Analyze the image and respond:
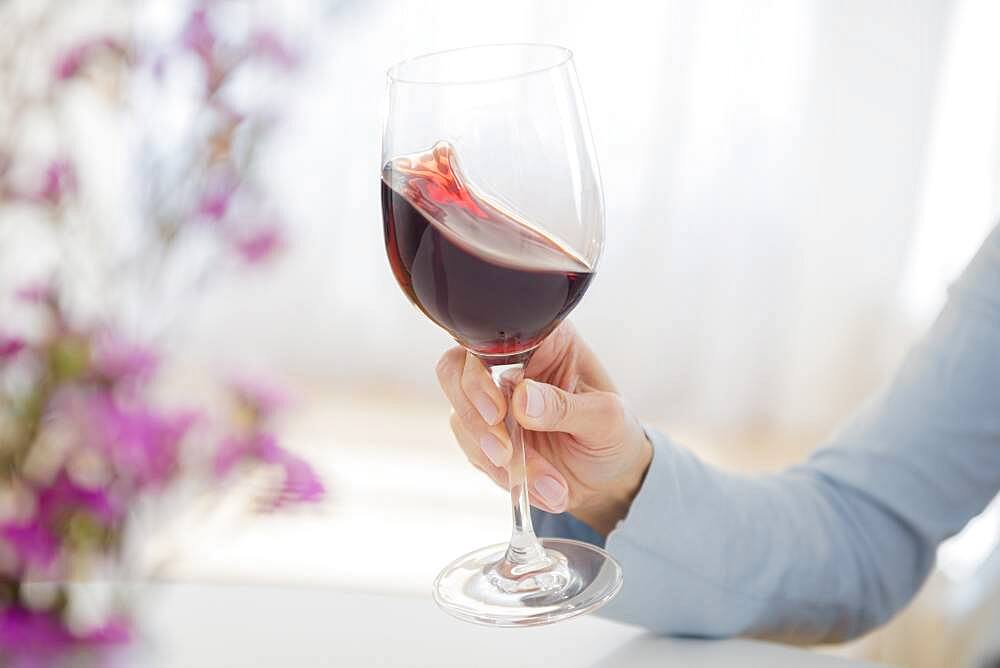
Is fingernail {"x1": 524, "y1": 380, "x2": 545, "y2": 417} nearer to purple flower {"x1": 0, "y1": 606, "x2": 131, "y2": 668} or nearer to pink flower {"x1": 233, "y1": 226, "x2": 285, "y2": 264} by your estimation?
purple flower {"x1": 0, "y1": 606, "x2": 131, "y2": 668}

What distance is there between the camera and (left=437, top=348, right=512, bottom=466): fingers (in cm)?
83

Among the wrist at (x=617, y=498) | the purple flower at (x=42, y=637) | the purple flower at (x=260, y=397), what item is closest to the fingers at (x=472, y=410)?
the wrist at (x=617, y=498)

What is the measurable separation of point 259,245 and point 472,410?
770 millimetres

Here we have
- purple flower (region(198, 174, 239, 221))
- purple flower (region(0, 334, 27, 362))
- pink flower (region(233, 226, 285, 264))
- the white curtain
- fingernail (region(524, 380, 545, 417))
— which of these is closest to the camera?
fingernail (region(524, 380, 545, 417))

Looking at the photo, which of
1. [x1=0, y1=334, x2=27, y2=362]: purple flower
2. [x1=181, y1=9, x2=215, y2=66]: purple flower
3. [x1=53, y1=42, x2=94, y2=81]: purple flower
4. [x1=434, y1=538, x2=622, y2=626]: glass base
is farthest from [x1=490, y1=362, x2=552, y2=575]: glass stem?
[x1=53, y1=42, x2=94, y2=81]: purple flower

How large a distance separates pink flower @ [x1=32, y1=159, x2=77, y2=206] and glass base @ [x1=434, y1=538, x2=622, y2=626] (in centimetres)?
71

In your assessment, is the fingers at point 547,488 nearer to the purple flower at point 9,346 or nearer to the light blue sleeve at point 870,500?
the light blue sleeve at point 870,500

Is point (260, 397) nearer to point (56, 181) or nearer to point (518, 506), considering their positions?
point (56, 181)

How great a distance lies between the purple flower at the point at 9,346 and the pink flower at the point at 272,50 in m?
0.46

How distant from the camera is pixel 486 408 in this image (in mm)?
834

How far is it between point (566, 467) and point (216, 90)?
0.68 m

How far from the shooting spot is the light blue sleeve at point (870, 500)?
1.00m

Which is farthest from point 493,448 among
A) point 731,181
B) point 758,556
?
point 731,181

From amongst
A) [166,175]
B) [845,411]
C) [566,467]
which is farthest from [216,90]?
[845,411]
